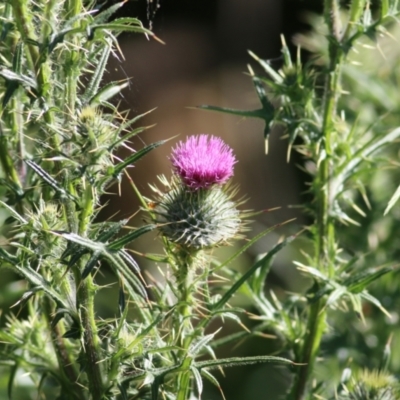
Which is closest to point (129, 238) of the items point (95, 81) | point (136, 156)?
point (136, 156)

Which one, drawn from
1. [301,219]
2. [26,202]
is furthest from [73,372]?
[301,219]

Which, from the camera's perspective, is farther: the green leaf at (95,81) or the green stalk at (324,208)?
the green stalk at (324,208)

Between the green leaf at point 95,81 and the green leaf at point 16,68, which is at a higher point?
the green leaf at point 16,68

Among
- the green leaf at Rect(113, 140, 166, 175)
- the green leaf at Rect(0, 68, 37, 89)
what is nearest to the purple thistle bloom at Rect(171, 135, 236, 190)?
the green leaf at Rect(113, 140, 166, 175)

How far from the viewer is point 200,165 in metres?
A: 1.87

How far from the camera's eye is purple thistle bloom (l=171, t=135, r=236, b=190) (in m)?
1.87

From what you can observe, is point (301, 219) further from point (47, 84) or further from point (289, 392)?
point (47, 84)

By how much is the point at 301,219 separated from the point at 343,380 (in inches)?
113

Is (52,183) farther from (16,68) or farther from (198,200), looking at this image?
(198,200)

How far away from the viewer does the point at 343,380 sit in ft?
6.83

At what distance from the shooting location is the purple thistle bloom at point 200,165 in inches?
73.6

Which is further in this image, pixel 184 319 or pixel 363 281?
pixel 363 281

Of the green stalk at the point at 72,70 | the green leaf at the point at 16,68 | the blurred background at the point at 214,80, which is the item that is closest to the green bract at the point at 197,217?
the green stalk at the point at 72,70

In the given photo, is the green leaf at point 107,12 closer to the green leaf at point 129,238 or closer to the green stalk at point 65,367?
the green leaf at point 129,238
